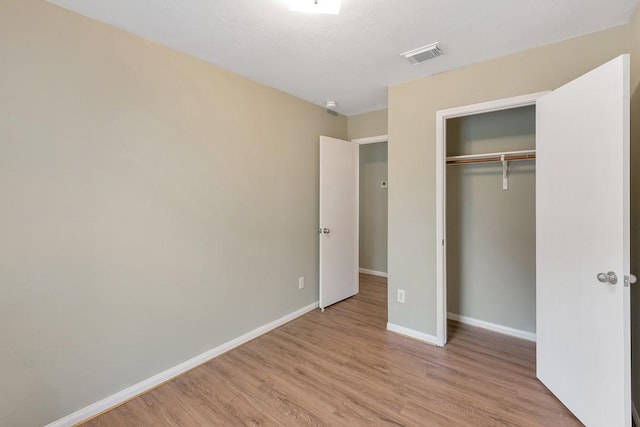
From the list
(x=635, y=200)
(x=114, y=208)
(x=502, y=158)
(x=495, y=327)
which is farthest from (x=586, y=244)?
(x=114, y=208)

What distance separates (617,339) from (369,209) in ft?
12.7

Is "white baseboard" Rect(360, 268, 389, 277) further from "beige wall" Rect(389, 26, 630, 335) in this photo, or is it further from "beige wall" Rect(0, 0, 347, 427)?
"beige wall" Rect(0, 0, 347, 427)

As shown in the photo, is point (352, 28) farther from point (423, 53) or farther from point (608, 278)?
point (608, 278)

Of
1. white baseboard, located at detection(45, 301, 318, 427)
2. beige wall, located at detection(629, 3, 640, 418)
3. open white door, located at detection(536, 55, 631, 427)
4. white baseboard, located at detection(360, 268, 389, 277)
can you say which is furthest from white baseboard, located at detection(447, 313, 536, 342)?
white baseboard, located at detection(45, 301, 318, 427)

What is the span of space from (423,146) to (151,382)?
2.95m

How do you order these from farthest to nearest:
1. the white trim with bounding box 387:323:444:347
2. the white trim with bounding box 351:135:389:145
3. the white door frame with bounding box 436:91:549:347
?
the white trim with bounding box 351:135:389:145 → the white trim with bounding box 387:323:444:347 → the white door frame with bounding box 436:91:549:347

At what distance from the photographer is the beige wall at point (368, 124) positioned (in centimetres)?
365

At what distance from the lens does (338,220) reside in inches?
143

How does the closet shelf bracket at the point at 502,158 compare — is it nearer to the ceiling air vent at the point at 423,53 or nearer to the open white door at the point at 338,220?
the ceiling air vent at the point at 423,53

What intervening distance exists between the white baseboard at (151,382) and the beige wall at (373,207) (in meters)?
2.52

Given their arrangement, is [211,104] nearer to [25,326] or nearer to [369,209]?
[25,326]

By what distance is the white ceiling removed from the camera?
66.0 inches

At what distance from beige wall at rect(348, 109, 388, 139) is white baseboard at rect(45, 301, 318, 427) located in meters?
2.58

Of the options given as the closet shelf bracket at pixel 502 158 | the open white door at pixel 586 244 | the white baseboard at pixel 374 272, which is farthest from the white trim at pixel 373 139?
the white baseboard at pixel 374 272
